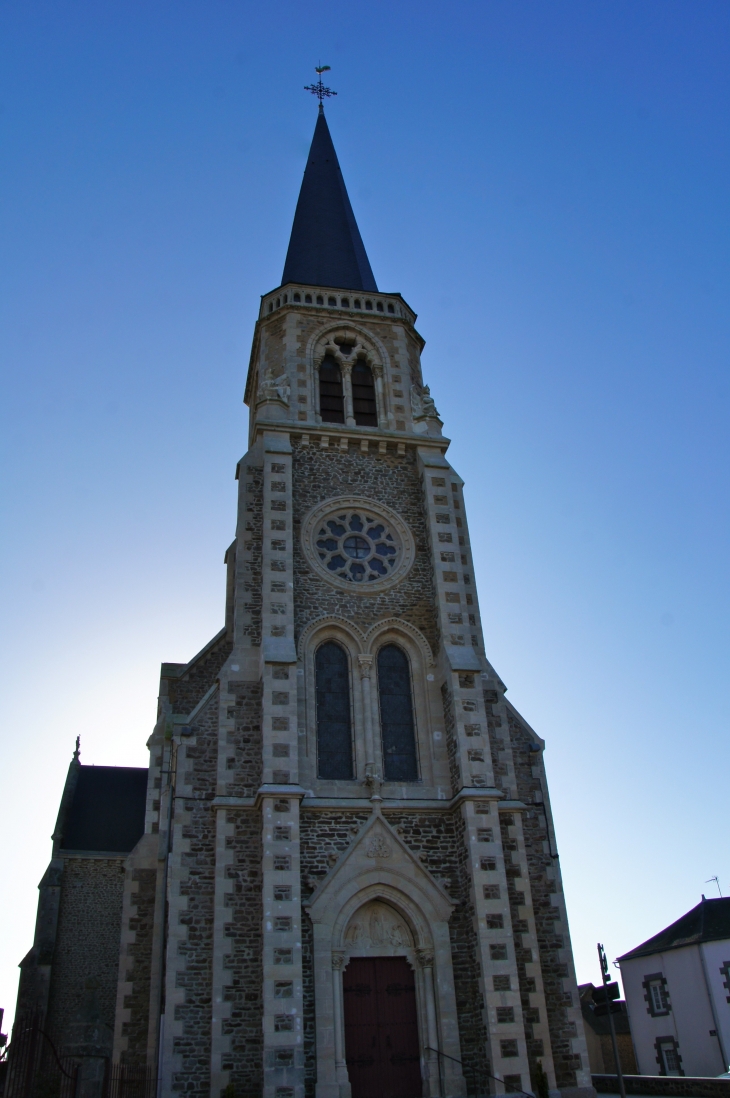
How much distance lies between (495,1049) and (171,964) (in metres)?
5.71

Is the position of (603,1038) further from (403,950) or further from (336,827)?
(336,827)

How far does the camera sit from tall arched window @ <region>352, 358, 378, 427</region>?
22469mm

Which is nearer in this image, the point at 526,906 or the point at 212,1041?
the point at 212,1041

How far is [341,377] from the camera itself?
2292 centimetres

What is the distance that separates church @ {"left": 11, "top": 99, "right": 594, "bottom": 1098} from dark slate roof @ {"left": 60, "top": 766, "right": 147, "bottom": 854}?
6.64 feet

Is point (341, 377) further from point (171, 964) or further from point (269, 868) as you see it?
point (171, 964)

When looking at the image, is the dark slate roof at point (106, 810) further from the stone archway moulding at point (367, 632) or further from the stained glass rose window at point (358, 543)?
the stained glass rose window at point (358, 543)

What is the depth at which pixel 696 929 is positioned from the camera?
29750mm

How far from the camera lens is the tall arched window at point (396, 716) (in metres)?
17.7

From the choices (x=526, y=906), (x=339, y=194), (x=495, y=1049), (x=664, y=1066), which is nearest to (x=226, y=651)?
(x=526, y=906)

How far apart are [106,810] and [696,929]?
20435 millimetres

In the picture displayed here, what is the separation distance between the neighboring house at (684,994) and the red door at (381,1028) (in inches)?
664

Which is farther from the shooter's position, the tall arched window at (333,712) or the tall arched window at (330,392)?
the tall arched window at (330,392)

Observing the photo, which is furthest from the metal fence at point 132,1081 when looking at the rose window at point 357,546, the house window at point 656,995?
the house window at point 656,995
